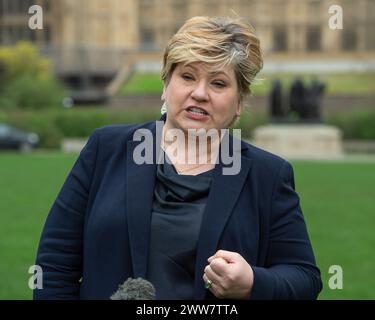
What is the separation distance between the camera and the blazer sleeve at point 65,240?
283 cm

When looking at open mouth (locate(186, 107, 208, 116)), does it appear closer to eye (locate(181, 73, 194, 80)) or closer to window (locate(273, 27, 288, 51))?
eye (locate(181, 73, 194, 80))

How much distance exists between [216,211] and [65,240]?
45cm

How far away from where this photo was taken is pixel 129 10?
73.2 meters

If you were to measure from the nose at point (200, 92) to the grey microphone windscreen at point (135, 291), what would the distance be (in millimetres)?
556

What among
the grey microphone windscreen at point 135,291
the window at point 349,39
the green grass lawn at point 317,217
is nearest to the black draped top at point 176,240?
the grey microphone windscreen at point 135,291

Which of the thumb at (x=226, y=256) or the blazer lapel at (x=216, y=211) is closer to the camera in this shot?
the thumb at (x=226, y=256)

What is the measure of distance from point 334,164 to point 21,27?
1876 inches

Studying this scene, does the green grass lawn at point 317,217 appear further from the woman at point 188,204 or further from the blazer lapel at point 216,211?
the blazer lapel at point 216,211

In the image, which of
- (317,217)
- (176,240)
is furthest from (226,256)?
(317,217)

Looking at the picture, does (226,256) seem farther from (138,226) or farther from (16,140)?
(16,140)

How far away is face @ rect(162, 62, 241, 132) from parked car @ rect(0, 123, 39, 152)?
1225 inches

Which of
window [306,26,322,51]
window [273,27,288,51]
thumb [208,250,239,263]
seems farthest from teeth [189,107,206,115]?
window [273,27,288,51]

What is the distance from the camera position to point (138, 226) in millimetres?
2740

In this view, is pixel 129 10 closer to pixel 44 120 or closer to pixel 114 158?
pixel 44 120
